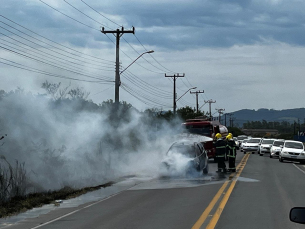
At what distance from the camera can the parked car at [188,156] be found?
21922 mm

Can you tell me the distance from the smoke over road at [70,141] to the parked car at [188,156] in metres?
1.38

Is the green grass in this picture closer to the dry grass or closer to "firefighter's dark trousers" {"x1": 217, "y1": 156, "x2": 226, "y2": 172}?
the dry grass

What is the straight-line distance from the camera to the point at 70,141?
830 inches

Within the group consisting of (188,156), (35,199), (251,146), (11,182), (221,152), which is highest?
(221,152)

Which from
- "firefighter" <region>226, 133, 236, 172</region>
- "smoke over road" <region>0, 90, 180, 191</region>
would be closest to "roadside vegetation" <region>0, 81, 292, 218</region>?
"smoke over road" <region>0, 90, 180, 191</region>

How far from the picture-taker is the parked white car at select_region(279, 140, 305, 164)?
34094mm

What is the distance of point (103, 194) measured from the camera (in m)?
16.2

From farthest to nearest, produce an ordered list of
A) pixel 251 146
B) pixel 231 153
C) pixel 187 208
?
1. pixel 251 146
2. pixel 231 153
3. pixel 187 208

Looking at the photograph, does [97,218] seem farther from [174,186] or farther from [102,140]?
[102,140]

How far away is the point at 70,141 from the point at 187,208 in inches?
391

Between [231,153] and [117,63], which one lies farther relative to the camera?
[117,63]

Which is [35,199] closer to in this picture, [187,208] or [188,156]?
[187,208]

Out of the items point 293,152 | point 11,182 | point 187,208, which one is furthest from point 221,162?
point 293,152

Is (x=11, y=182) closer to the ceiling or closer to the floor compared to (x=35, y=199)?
closer to the ceiling
